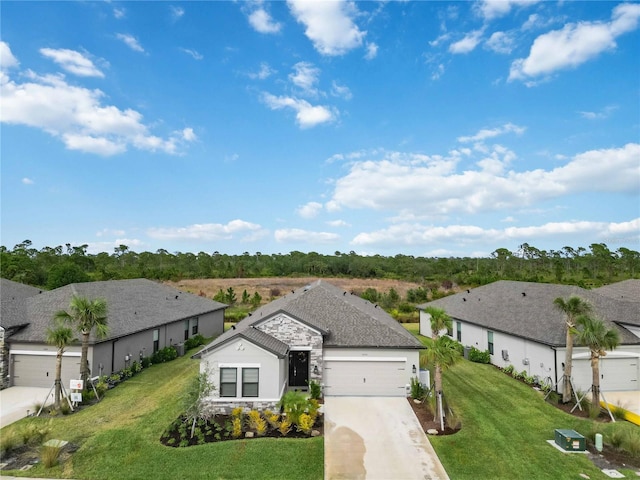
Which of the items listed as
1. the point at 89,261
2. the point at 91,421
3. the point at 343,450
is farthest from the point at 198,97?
the point at 89,261

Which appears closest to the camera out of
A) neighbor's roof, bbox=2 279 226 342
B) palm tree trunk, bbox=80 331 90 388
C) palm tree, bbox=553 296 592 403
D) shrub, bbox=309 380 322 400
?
palm tree, bbox=553 296 592 403

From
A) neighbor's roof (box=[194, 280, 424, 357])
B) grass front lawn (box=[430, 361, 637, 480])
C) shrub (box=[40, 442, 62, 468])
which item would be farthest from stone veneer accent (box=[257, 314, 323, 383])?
shrub (box=[40, 442, 62, 468])

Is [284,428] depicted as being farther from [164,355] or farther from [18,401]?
[164,355]

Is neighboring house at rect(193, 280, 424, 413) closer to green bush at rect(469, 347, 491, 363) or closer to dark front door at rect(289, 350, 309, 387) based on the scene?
dark front door at rect(289, 350, 309, 387)

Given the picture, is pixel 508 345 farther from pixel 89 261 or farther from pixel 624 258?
pixel 89 261

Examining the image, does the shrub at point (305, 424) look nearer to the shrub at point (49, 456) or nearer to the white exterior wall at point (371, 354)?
the white exterior wall at point (371, 354)
